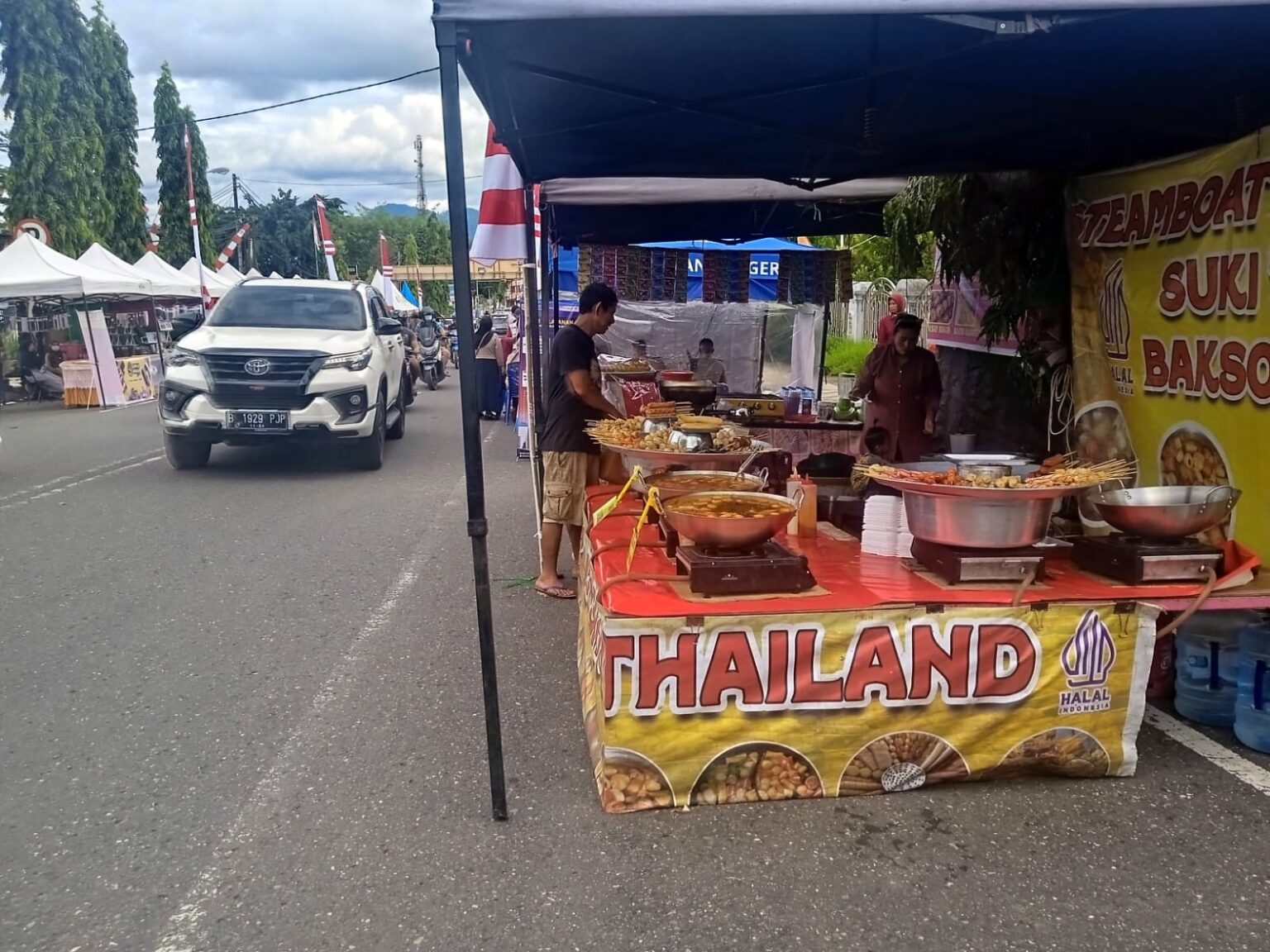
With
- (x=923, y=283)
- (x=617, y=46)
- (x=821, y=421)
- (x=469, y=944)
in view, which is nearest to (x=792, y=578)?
(x=469, y=944)

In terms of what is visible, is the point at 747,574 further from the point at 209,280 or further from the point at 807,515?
the point at 209,280

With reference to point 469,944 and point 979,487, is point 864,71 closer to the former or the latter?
point 979,487

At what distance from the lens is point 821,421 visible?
8.85 m

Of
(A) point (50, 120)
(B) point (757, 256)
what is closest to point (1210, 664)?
(B) point (757, 256)

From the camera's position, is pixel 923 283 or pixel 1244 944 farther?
pixel 923 283

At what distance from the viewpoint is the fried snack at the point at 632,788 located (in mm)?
3439

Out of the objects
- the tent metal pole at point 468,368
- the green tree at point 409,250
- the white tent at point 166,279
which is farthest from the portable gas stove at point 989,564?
the green tree at point 409,250

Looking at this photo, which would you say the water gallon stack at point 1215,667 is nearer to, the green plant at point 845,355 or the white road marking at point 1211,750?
the white road marking at point 1211,750

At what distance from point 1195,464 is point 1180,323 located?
27.8 inches

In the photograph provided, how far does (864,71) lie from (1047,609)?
227 centimetres

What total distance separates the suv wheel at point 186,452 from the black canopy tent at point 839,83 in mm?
6889

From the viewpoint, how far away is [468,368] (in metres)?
3.17

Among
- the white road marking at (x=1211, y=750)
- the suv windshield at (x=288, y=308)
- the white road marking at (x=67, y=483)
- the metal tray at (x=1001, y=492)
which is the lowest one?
the white road marking at (x=67, y=483)

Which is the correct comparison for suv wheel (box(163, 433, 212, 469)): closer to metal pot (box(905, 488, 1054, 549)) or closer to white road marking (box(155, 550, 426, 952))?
white road marking (box(155, 550, 426, 952))
